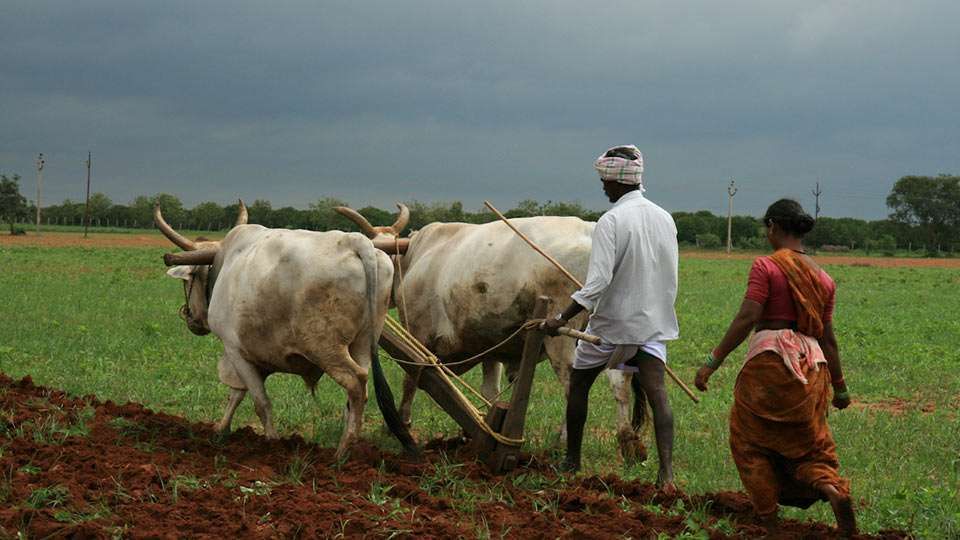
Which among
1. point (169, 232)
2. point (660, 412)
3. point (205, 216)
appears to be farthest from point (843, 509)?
point (205, 216)

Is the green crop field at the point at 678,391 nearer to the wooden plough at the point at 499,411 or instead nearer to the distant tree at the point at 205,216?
the wooden plough at the point at 499,411

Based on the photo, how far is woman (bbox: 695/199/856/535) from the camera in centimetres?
524

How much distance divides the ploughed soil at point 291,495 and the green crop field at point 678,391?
94cm

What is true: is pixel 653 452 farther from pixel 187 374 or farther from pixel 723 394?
pixel 187 374

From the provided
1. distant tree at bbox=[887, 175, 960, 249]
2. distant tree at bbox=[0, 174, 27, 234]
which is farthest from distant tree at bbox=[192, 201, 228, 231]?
distant tree at bbox=[887, 175, 960, 249]

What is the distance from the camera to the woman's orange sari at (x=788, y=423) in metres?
5.23

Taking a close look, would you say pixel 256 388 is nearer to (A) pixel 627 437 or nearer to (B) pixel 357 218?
(B) pixel 357 218

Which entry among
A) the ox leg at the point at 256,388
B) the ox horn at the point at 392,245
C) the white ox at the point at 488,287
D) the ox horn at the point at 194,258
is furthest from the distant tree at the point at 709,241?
the ox leg at the point at 256,388

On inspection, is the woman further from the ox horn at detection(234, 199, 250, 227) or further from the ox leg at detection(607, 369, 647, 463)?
the ox horn at detection(234, 199, 250, 227)

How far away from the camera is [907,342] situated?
54.3 feet

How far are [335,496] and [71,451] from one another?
6.59 feet

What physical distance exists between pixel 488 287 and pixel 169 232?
2.74 meters

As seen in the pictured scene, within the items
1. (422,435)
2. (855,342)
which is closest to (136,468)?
(422,435)

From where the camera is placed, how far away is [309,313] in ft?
23.3
